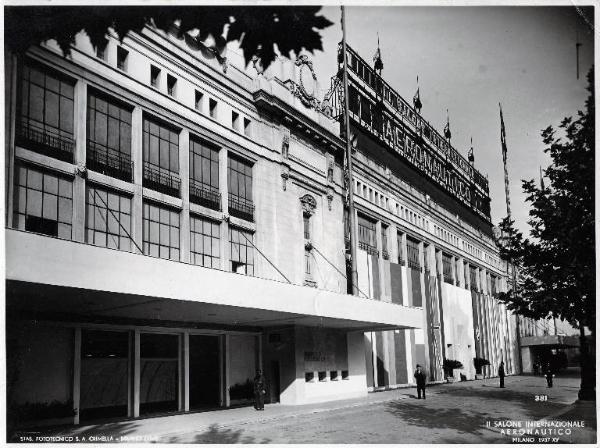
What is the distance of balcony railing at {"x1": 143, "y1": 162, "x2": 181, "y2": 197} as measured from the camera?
22.7 meters

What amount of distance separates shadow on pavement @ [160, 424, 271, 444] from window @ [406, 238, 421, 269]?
2930 centimetres

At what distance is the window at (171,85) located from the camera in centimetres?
2414

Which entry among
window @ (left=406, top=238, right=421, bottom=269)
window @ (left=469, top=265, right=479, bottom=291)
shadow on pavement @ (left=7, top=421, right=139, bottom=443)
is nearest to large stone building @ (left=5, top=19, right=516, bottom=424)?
shadow on pavement @ (left=7, top=421, right=139, bottom=443)

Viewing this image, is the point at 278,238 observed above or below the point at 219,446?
above

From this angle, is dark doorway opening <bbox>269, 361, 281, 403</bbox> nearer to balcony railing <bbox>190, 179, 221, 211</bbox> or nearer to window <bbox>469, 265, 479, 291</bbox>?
balcony railing <bbox>190, 179, 221, 211</bbox>

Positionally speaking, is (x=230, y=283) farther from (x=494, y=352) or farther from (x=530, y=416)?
(x=494, y=352)

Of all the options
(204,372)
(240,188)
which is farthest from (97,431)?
(240,188)

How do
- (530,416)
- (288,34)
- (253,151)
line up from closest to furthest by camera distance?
(288,34) → (530,416) → (253,151)

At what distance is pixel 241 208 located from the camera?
27.2m

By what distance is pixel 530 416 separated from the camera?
63.9 ft

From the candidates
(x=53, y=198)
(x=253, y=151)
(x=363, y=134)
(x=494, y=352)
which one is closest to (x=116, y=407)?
(x=53, y=198)

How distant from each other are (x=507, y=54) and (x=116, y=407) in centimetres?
1694

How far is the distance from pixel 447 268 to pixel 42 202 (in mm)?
40004

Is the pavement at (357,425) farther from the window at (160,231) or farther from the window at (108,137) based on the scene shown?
the window at (108,137)
